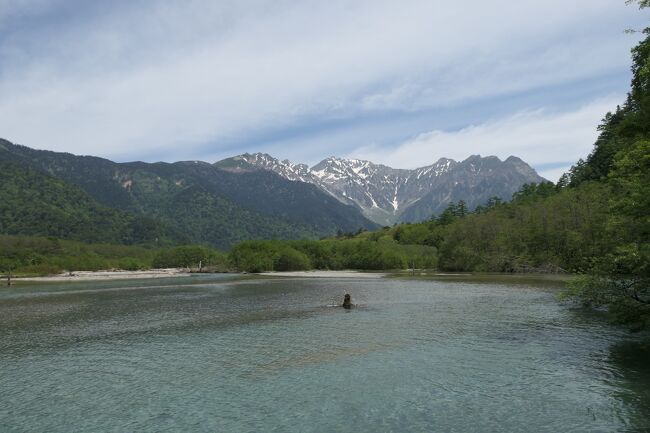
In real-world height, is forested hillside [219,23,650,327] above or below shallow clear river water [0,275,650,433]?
above

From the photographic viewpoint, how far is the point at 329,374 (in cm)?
3158

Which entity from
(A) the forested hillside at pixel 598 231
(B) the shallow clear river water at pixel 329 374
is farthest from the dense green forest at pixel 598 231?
(B) the shallow clear river water at pixel 329 374

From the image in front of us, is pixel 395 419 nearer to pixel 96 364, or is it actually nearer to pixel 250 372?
pixel 250 372

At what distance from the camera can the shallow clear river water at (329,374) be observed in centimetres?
2319

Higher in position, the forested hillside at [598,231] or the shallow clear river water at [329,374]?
the forested hillside at [598,231]

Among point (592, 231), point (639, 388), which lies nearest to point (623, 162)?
point (639, 388)

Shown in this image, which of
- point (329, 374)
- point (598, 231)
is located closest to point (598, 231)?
point (598, 231)

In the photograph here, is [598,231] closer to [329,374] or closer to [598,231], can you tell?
[598,231]

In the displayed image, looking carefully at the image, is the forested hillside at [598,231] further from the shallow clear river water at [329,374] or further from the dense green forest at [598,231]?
the shallow clear river water at [329,374]

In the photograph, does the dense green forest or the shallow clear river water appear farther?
the dense green forest

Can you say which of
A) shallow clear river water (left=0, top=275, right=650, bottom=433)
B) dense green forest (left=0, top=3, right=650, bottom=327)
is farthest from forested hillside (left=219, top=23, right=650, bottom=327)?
shallow clear river water (left=0, top=275, right=650, bottom=433)

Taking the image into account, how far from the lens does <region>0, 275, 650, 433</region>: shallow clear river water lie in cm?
2319

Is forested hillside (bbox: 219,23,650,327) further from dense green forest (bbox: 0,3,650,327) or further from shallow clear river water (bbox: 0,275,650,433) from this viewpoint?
shallow clear river water (bbox: 0,275,650,433)

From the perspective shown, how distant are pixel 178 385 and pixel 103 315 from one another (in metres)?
41.3
